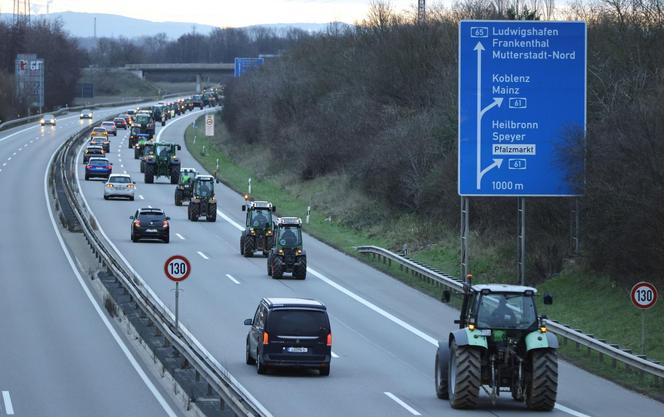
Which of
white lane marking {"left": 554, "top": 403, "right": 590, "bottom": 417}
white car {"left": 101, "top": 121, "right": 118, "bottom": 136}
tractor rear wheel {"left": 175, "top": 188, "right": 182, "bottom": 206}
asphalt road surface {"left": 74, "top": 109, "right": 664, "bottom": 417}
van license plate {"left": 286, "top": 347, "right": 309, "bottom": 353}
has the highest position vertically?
white car {"left": 101, "top": 121, "right": 118, "bottom": 136}

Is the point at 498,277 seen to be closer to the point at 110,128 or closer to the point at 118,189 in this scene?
the point at 118,189

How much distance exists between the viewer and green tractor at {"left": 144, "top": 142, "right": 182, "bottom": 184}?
260 ft

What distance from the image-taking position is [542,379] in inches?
832

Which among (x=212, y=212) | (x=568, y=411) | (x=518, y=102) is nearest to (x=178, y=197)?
(x=212, y=212)

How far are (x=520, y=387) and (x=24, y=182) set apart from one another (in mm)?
62573

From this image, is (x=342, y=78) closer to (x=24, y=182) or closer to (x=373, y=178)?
(x=24, y=182)

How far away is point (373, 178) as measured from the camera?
210ft

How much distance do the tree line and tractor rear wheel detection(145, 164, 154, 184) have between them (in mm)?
8819

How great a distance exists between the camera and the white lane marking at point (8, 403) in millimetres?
21375

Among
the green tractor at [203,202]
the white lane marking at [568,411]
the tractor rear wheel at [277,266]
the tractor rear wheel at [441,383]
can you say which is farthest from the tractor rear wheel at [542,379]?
the green tractor at [203,202]

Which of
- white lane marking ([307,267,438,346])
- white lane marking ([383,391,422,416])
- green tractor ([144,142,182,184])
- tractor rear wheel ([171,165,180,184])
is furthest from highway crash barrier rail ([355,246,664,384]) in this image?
tractor rear wheel ([171,165,180,184])

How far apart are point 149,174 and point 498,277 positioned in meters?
41.6

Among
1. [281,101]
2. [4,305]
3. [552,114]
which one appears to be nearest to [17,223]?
[4,305]

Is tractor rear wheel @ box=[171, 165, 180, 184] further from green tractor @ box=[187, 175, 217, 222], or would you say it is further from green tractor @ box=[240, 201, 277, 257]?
green tractor @ box=[240, 201, 277, 257]
